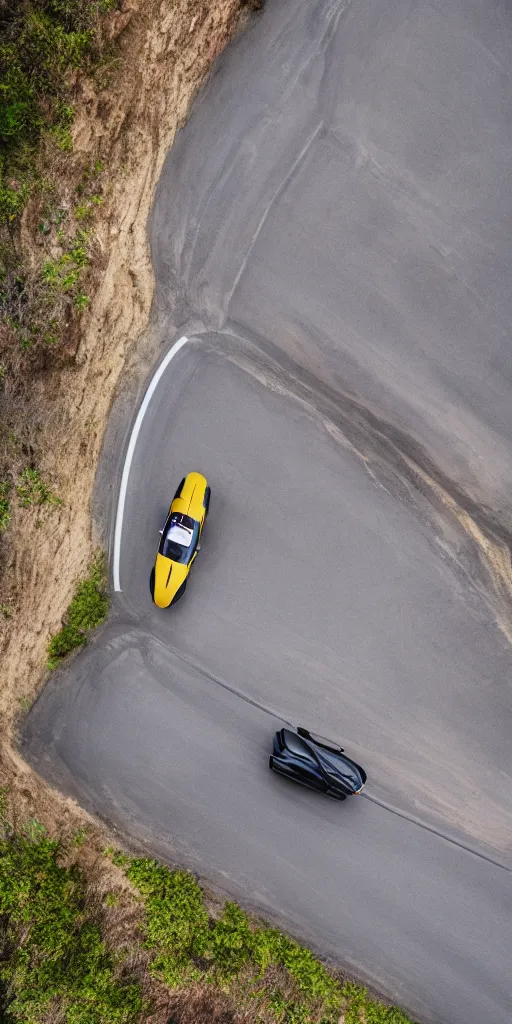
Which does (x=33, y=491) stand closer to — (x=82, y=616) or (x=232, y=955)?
(x=82, y=616)

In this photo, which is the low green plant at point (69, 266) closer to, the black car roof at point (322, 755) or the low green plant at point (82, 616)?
the low green plant at point (82, 616)

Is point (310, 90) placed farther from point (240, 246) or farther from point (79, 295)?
point (79, 295)

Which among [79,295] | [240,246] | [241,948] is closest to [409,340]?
[240,246]

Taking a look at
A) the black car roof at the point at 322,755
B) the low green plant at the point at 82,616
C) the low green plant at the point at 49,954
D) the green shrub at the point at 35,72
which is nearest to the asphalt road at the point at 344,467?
the low green plant at the point at 82,616

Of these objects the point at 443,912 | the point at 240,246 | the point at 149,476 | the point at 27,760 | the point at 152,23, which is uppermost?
the point at 152,23

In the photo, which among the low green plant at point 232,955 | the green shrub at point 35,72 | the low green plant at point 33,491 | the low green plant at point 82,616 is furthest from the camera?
the low green plant at point 82,616

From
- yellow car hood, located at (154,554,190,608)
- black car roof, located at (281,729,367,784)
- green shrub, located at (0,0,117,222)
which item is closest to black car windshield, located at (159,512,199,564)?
yellow car hood, located at (154,554,190,608)

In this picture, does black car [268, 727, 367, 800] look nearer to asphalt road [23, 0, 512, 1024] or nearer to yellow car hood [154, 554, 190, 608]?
asphalt road [23, 0, 512, 1024]

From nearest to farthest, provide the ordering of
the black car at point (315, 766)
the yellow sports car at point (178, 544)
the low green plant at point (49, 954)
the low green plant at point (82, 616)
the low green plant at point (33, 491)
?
1. the low green plant at point (49, 954)
2. the low green plant at point (33, 491)
3. the black car at point (315, 766)
4. the yellow sports car at point (178, 544)
5. the low green plant at point (82, 616)
